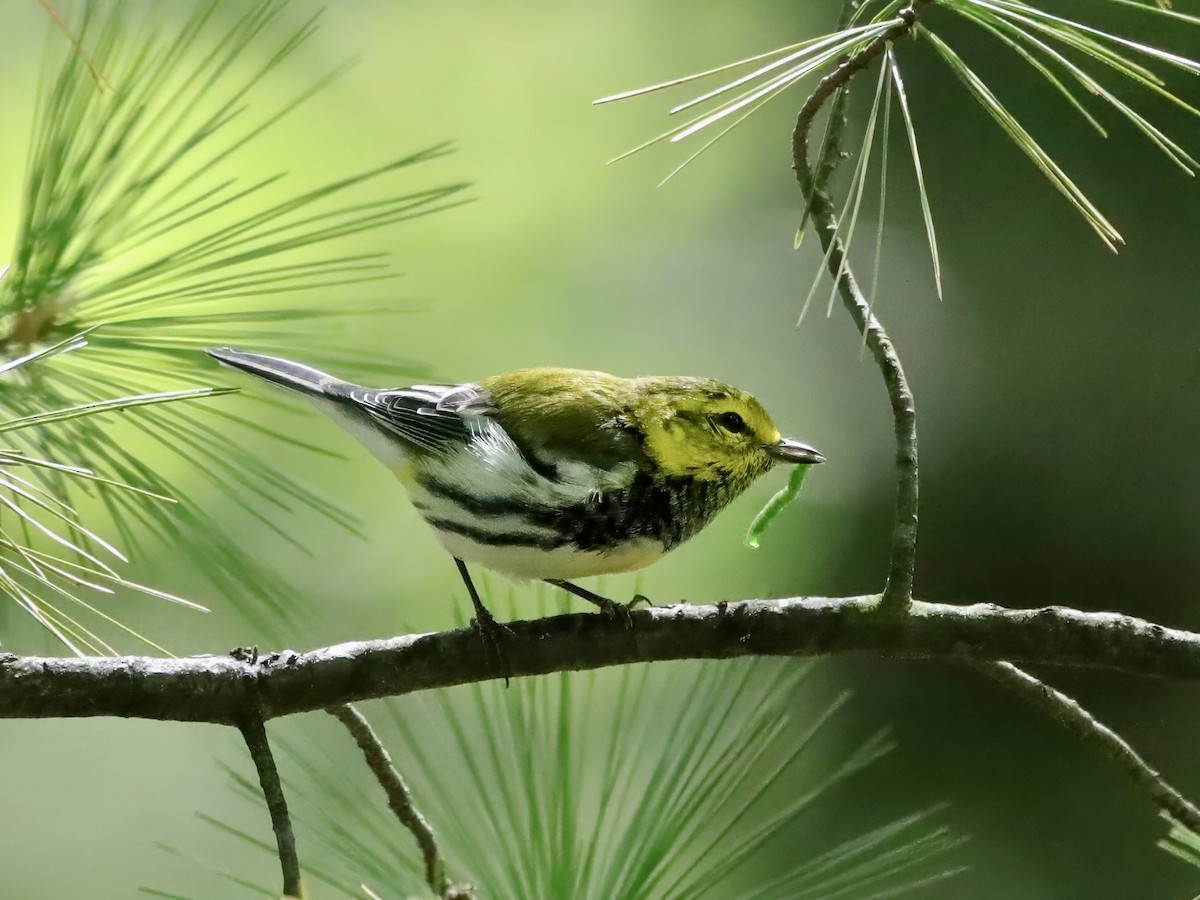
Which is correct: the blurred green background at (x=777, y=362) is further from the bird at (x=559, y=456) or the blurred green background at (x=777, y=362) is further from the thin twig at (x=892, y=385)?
the thin twig at (x=892, y=385)

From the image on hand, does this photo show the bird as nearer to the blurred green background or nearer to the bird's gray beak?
the bird's gray beak

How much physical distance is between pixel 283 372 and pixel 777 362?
0.68 m

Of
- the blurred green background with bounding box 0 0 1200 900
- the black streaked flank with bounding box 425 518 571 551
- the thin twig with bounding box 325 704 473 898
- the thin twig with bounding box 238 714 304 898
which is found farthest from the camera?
the blurred green background with bounding box 0 0 1200 900

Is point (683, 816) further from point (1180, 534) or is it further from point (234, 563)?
point (1180, 534)

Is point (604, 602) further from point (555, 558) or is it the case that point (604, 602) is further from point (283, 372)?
point (283, 372)

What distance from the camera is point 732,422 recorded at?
2.82 feet

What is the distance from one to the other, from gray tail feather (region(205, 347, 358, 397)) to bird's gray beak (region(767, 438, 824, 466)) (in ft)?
1.06

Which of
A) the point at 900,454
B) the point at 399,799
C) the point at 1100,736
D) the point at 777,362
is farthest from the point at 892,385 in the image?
the point at 777,362

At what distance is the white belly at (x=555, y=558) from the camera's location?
31.0 inches

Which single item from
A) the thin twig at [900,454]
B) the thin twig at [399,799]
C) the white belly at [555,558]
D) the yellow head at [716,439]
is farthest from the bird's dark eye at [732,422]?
the thin twig at [399,799]

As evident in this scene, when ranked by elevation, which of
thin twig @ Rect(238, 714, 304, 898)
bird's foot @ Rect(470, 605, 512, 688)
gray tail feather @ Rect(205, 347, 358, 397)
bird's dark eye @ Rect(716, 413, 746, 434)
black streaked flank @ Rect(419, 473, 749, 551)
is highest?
gray tail feather @ Rect(205, 347, 358, 397)

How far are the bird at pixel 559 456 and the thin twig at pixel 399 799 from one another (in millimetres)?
116

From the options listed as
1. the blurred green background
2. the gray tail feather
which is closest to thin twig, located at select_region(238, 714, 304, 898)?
the gray tail feather

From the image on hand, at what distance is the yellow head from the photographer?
0.85 m
